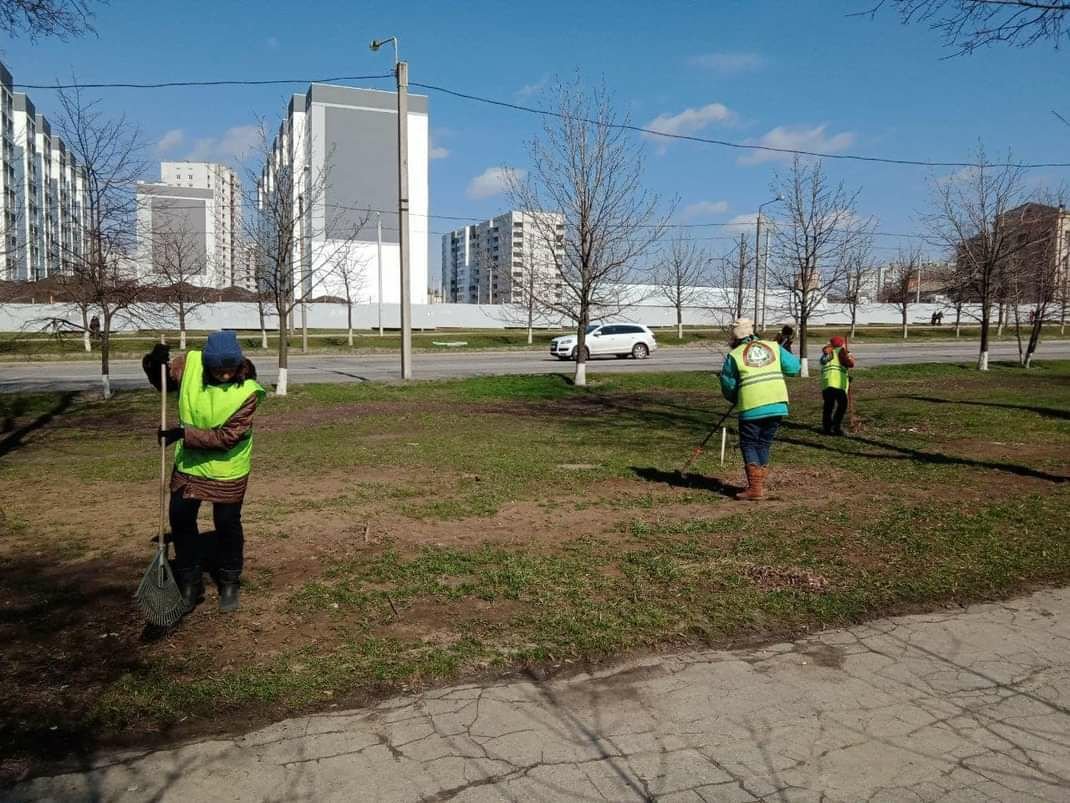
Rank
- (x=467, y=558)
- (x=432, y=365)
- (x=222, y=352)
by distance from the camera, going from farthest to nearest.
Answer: (x=432, y=365) < (x=467, y=558) < (x=222, y=352)

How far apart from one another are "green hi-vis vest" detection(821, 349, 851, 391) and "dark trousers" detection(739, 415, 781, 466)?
4.97 meters

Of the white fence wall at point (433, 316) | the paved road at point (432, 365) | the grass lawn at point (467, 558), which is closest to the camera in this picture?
the grass lawn at point (467, 558)

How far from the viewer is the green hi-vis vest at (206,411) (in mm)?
4871

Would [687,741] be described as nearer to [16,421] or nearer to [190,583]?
[190,583]

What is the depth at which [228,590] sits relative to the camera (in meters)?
5.04

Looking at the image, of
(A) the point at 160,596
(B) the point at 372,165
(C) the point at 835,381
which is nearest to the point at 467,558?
(A) the point at 160,596

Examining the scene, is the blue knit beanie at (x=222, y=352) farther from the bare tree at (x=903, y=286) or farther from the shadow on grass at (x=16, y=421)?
the bare tree at (x=903, y=286)

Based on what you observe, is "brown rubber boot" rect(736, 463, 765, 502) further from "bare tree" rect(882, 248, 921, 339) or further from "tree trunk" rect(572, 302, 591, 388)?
"bare tree" rect(882, 248, 921, 339)

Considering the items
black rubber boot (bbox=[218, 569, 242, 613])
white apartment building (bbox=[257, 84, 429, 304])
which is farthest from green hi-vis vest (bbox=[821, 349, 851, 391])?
white apartment building (bbox=[257, 84, 429, 304])

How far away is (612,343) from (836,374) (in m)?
20.9

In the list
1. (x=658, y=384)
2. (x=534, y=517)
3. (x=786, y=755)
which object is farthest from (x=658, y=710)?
(x=658, y=384)

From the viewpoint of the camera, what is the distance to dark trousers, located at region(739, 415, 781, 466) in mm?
7789

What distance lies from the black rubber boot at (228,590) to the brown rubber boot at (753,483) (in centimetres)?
479

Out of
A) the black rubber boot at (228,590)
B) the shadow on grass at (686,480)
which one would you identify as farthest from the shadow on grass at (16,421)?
the shadow on grass at (686,480)
